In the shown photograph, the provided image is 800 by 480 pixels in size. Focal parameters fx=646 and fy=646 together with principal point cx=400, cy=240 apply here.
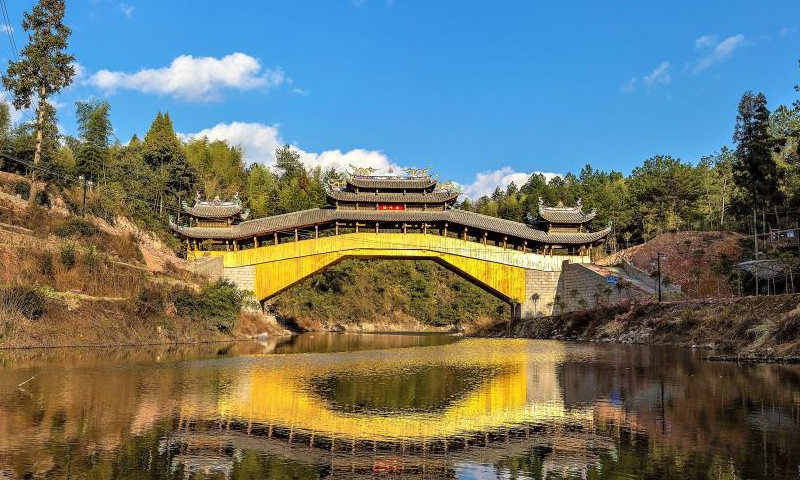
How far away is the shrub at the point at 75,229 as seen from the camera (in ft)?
118

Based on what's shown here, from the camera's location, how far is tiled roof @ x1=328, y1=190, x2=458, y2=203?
4475 cm

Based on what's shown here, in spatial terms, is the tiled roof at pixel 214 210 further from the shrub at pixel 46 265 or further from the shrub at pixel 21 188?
the shrub at pixel 46 265

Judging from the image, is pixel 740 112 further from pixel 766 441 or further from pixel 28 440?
pixel 28 440

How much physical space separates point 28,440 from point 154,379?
307 inches

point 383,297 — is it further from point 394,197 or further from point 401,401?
point 401,401

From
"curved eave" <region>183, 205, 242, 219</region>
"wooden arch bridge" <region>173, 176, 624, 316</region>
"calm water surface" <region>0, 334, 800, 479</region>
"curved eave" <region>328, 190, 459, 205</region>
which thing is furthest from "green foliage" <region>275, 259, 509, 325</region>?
"calm water surface" <region>0, 334, 800, 479</region>

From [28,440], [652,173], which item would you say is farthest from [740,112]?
[28,440]

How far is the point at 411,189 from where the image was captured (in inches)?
1795

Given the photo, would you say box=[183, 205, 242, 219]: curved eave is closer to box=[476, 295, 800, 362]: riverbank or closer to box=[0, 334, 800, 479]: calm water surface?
box=[476, 295, 800, 362]: riverbank

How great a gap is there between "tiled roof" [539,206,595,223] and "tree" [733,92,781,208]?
1108cm

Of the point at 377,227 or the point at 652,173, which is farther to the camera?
the point at 652,173

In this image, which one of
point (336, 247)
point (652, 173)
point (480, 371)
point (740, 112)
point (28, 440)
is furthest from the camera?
point (652, 173)

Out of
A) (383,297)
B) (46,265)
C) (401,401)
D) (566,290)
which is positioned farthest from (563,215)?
(401,401)

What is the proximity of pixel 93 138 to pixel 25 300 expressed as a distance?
51.2 meters
